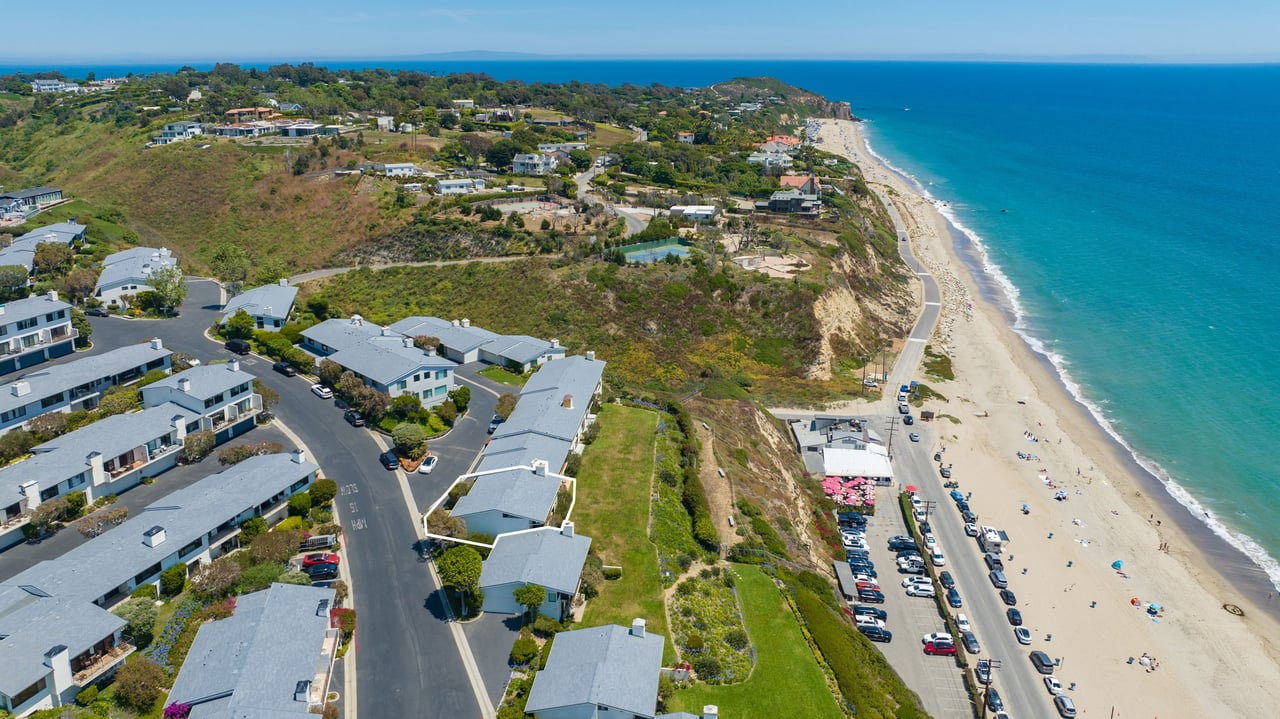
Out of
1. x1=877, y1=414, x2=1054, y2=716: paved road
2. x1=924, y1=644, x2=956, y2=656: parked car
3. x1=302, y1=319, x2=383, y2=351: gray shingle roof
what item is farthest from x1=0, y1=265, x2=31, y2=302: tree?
x1=924, y1=644, x2=956, y2=656: parked car

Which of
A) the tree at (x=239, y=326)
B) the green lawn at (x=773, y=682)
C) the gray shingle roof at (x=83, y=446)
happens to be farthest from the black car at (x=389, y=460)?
the tree at (x=239, y=326)

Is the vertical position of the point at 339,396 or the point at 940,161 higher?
the point at 940,161

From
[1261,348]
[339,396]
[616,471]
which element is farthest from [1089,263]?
[339,396]

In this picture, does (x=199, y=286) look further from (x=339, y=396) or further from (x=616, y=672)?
(x=616, y=672)

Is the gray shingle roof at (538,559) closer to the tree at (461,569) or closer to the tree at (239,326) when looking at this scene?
the tree at (461,569)

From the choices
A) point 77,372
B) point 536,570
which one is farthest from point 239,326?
point 536,570

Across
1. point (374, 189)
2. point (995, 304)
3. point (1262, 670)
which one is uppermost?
point (374, 189)
